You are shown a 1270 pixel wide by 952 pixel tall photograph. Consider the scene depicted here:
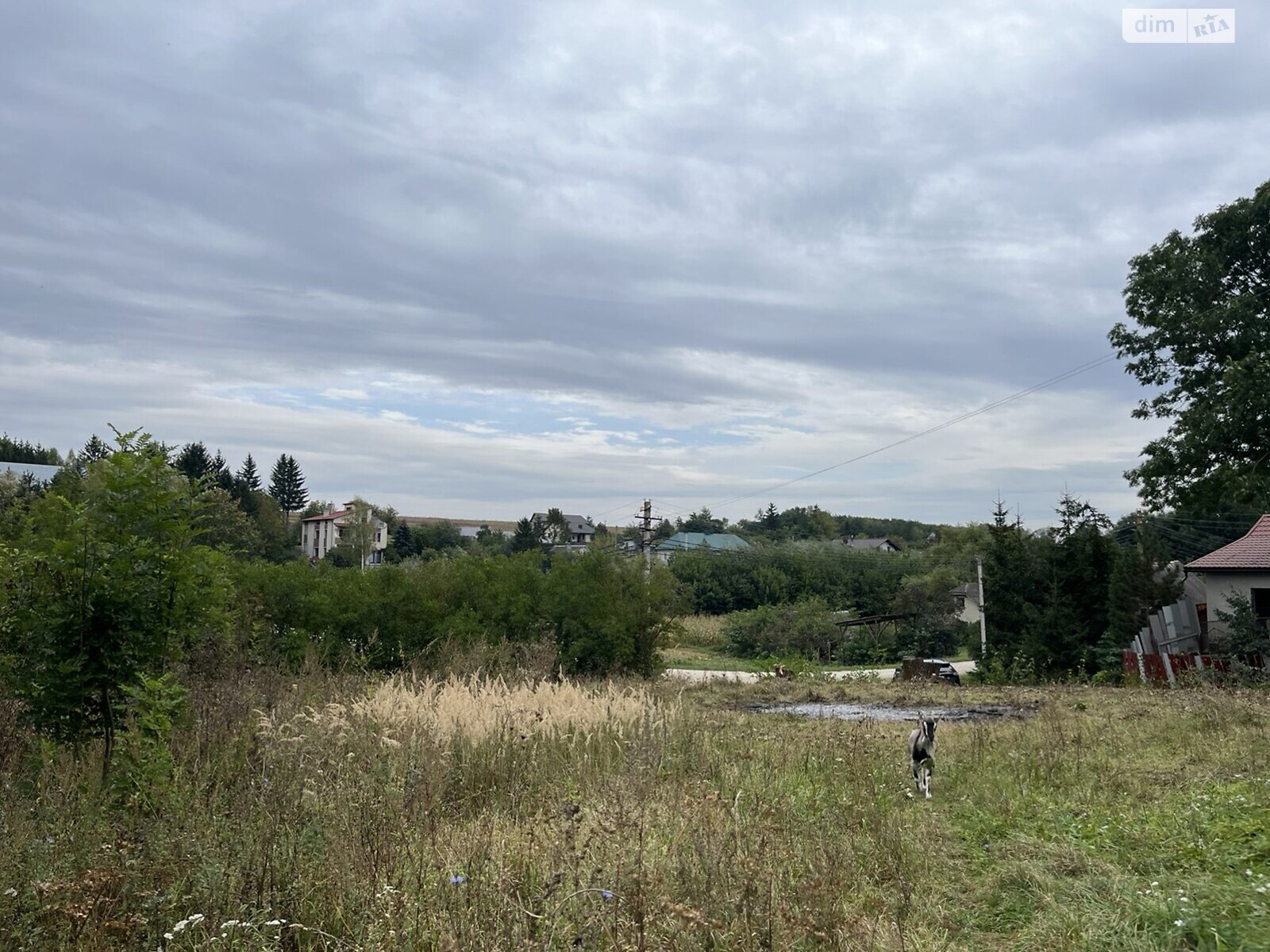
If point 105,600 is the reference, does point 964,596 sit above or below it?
below

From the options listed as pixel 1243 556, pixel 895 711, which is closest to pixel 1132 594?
pixel 1243 556

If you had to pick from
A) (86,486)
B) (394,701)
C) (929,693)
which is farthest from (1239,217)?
(86,486)

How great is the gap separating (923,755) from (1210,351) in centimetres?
2180

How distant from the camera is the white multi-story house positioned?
2635 inches

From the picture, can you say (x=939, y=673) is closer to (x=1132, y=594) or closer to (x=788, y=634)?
(x=1132, y=594)

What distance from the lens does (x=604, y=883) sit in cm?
395

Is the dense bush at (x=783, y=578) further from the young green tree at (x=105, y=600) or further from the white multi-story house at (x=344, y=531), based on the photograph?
the young green tree at (x=105, y=600)

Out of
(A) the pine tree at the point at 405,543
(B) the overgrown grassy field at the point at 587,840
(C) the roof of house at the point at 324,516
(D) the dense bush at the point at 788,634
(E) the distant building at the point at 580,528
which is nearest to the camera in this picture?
(B) the overgrown grassy field at the point at 587,840

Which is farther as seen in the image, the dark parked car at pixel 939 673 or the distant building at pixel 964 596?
the distant building at pixel 964 596

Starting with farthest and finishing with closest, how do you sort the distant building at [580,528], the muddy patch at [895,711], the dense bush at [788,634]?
the distant building at [580,528], the dense bush at [788,634], the muddy patch at [895,711]

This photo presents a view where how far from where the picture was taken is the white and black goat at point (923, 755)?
23.2 ft

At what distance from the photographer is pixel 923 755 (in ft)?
23.8

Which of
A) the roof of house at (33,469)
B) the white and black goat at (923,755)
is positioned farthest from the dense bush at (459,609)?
the roof of house at (33,469)

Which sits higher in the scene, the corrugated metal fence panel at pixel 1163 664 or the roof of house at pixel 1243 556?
the roof of house at pixel 1243 556
